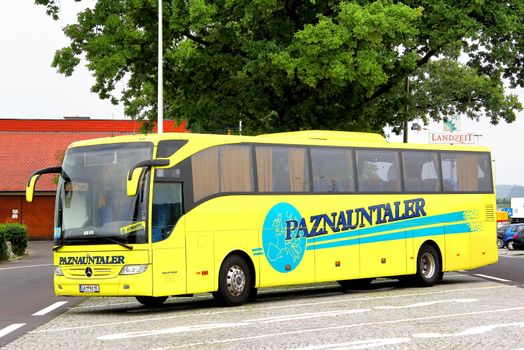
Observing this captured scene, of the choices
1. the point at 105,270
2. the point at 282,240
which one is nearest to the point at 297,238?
the point at 282,240

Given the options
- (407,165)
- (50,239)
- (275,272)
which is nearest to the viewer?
(275,272)

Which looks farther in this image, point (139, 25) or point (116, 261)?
point (139, 25)

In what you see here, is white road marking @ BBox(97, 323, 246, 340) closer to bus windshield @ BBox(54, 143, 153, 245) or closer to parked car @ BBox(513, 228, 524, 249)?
bus windshield @ BBox(54, 143, 153, 245)

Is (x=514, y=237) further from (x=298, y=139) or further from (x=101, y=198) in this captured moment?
(x=101, y=198)

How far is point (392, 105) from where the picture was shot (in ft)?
114

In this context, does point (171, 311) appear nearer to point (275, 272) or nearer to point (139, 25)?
point (275, 272)

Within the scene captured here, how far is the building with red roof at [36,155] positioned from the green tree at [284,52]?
29.1 meters

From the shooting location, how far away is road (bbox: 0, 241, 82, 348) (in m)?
14.9

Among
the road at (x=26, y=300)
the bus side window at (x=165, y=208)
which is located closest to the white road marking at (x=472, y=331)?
the road at (x=26, y=300)

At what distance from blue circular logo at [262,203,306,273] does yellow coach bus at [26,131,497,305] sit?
0.08 feet

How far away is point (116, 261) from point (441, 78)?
117ft

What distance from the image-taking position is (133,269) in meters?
16.6

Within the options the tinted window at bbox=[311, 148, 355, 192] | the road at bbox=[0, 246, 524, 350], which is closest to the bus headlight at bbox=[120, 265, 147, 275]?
the road at bbox=[0, 246, 524, 350]

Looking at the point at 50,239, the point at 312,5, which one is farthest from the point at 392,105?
the point at 50,239
